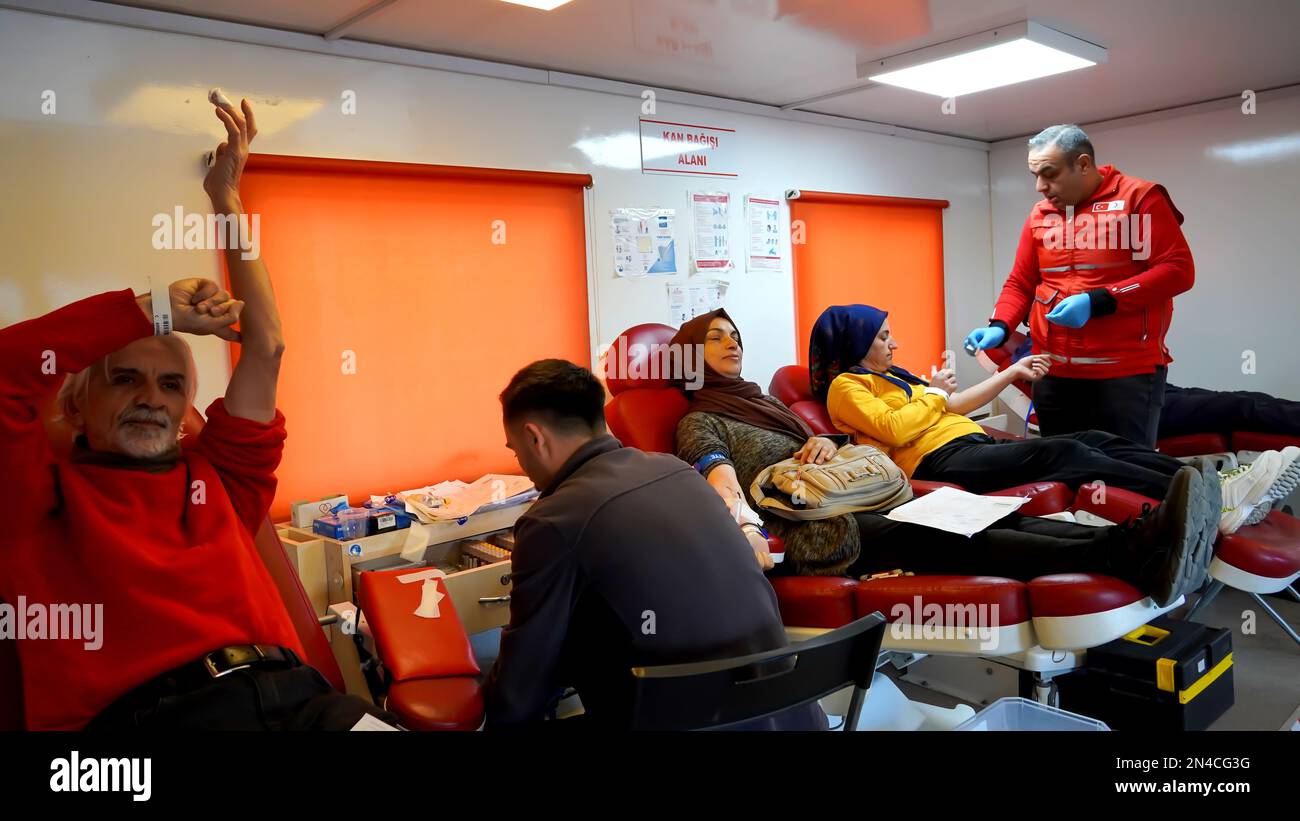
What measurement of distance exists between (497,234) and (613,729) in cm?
242

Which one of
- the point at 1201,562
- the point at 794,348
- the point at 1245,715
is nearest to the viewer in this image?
the point at 1201,562

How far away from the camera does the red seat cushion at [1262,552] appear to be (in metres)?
2.43

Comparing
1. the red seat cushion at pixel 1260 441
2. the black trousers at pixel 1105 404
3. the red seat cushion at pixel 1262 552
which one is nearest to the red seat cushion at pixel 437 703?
the red seat cushion at pixel 1262 552

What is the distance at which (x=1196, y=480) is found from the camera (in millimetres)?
2121

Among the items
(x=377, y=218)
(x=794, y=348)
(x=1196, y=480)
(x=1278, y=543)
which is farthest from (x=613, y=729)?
(x=794, y=348)

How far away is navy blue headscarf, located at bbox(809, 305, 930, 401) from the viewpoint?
3.42 m

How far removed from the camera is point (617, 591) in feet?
4.95

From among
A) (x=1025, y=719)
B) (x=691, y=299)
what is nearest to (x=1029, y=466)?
(x=1025, y=719)

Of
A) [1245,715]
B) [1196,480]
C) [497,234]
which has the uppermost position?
[497,234]

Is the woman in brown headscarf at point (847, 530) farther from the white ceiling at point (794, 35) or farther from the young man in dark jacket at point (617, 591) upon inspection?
the white ceiling at point (794, 35)

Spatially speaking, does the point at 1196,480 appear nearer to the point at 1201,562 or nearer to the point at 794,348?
the point at 1201,562

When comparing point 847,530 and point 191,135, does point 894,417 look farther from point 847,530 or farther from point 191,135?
point 191,135

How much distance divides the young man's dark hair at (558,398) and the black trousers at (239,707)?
57cm

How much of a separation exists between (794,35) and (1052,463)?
5.56 feet
